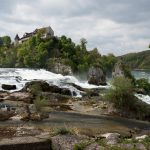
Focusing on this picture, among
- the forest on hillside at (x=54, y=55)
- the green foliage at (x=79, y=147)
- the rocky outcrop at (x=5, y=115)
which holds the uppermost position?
the forest on hillside at (x=54, y=55)

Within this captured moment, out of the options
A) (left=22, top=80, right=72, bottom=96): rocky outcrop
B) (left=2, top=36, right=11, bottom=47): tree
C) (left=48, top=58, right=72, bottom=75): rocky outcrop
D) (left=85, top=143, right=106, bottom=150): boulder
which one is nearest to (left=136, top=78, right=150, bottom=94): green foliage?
(left=22, top=80, right=72, bottom=96): rocky outcrop

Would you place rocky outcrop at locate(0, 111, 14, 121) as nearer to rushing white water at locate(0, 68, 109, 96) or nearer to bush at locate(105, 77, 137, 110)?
bush at locate(105, 77, 137, 110)

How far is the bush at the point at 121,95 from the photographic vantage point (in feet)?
166

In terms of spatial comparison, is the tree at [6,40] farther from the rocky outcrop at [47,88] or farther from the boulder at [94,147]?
the boulder at [94,147]

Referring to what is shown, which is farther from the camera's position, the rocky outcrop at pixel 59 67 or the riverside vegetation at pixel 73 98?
the rocky outcrop at pixel 59 67

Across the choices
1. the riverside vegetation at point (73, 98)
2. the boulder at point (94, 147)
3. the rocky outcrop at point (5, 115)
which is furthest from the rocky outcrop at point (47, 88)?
the boulder at point (94, 147)

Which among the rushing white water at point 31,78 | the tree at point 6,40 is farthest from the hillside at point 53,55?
the rushing white water at point 31,78

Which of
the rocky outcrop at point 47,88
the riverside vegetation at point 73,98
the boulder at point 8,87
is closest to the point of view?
the riverside vegetation at point 73,98

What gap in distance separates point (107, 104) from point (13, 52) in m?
108

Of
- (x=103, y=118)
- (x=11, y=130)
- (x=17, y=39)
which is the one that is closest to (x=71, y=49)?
(x=17, y=39)

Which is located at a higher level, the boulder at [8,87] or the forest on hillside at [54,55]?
the forest on hillside at [54,55]

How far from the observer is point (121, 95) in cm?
5069

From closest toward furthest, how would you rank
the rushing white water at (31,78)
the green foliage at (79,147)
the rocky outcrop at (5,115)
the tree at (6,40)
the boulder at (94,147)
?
the boulder at (94,147), the green foliage at (79,147), the rocky outcrop at (5,115), the rushing white water at (31,78), the tree at (6,40)

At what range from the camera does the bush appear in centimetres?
5066
